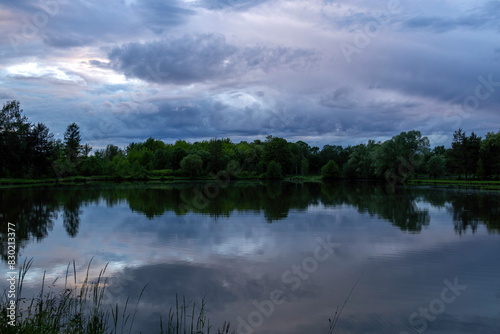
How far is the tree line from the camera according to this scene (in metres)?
63.2

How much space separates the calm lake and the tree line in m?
47.4

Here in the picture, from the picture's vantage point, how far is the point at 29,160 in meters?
62.2

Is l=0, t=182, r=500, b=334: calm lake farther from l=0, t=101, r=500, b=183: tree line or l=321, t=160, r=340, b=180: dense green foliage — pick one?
l=321, t=160, r=340, b=180: dense green foliage

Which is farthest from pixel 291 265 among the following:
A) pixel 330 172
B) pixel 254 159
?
pixel 254 159

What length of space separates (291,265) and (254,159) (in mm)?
95192

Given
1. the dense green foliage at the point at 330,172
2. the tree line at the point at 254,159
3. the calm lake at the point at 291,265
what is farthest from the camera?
the dense green foliage at the point at 330,172

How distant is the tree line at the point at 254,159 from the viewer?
Result: 63156 millimetres

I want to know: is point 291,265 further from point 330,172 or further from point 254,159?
point 254,159

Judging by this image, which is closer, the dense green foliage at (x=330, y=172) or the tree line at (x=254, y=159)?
the tree line at (x=254, y=159)

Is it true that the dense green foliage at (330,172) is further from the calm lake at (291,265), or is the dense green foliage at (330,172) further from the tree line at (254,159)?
the calm lake at (291,265)

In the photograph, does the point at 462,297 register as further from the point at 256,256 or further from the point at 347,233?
the point at 347,233

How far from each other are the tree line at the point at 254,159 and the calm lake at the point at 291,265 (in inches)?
1866

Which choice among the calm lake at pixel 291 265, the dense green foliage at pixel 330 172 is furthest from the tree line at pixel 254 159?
the calm lake at pixel 291 265

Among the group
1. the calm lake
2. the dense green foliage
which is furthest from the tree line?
the calm lake
